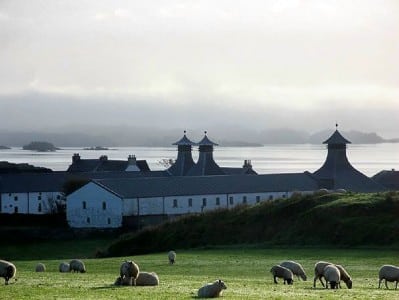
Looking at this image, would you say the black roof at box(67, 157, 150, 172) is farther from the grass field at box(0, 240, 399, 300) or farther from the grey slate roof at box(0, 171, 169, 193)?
the grass field at box(0, 240, 399, 300)

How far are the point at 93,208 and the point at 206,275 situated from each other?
6361 centimetres

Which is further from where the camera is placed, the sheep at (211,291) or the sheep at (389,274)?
the sheep at (389,274)

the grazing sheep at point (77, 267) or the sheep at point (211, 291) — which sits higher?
the grazing sheep at point (77, 267)

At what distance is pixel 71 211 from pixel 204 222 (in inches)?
1350

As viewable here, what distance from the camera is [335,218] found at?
6919 cm

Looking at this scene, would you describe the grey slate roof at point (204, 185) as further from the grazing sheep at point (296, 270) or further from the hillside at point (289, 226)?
the grazing sheep at point (296, 270)

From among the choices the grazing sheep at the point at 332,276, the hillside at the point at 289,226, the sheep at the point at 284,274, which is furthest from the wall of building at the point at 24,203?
the grazing sheep at the point at 332,276

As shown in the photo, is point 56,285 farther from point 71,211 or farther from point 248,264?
point 71,211

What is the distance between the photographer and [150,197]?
347 ft

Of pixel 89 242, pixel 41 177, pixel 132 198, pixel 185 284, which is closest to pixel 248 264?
pixel 185 284

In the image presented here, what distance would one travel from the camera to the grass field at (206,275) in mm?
28703

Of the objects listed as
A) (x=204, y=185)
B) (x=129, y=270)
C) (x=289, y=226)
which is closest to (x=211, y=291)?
(x=129, y=270)

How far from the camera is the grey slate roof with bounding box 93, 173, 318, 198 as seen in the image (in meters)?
106

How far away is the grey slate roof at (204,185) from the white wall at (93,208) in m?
1.02
